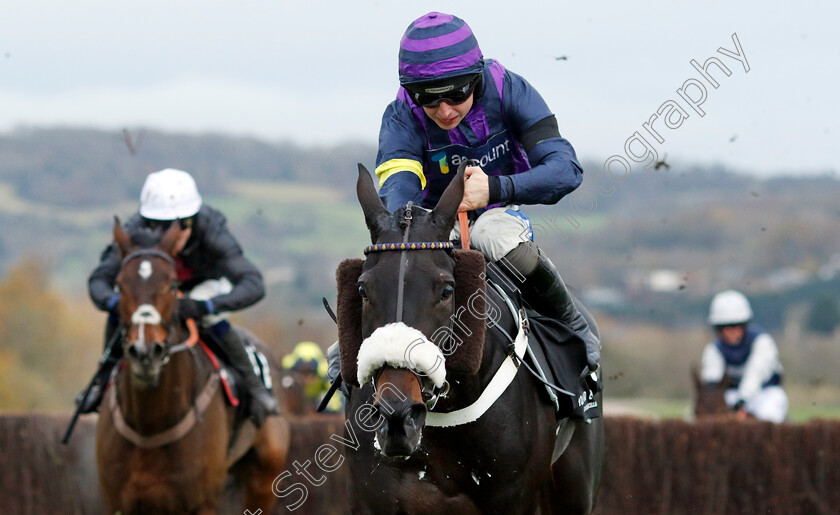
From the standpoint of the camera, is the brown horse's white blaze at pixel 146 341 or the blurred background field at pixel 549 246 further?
the blurred background field at pixel 549 246

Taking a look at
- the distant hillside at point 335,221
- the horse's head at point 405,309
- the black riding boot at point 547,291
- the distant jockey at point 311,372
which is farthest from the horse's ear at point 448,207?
the distant hillside at point 335,221

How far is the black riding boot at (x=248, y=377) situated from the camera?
897 cm

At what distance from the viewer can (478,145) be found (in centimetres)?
534

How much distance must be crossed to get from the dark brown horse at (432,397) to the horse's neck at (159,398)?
324cm

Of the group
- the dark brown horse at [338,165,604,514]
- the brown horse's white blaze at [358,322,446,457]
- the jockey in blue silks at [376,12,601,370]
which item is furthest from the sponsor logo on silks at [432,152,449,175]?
the brown horse's white blaze at [358,322,446,457]

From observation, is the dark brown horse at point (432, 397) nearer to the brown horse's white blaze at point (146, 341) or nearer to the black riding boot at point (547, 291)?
the black riding boot at point (547, 291)

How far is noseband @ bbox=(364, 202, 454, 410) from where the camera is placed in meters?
4.22

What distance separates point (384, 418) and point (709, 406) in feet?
30.0

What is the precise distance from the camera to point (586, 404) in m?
5.84

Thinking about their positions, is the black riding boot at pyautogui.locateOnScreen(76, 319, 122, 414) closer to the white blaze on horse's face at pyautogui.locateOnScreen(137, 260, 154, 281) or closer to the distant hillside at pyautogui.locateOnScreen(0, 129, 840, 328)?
the white blaze on horse's face at pyautogui.locateOnScreen(137, 260, 154, 281)

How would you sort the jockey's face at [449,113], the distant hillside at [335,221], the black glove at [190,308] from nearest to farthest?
1. the jockey's face at [449,113]
2. the black glove at [190,308]
3. the distant hillside at [335,221]

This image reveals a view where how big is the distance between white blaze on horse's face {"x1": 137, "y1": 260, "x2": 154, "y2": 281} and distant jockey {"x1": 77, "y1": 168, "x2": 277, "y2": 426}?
2.39ft

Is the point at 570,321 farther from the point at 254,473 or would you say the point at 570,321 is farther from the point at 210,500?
the point at 254,473

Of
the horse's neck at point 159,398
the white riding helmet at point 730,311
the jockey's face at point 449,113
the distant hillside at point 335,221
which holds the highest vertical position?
the distant hillside at point 335,221
